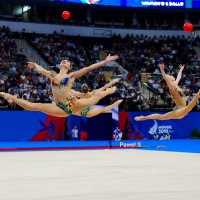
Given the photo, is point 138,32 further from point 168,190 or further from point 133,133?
point 168,190

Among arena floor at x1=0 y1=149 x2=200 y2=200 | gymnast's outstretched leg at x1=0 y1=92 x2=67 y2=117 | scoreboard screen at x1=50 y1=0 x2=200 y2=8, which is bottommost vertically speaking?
arena floor at x1=0 y1=149 x2=200 y2=200

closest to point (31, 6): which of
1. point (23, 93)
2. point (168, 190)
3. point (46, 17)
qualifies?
point (46, 17)

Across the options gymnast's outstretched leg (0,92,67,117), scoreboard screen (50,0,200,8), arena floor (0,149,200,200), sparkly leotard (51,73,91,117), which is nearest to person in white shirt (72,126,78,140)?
arena floor (0,149,200,200)

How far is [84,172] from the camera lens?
Result: 31.8 feet

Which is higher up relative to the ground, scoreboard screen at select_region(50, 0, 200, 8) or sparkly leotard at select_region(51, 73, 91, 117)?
scoreboard screen at select_region(50, 0, 200, 8)

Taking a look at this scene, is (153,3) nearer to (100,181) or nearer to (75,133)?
(75,133)

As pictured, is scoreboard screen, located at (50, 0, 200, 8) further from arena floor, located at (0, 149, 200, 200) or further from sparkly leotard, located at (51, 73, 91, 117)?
sparkly leotard, located at (51, 73, 91, 117)

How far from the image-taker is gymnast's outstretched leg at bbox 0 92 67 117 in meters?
9.09

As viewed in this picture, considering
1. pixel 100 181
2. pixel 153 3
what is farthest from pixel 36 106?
pixel 153 3

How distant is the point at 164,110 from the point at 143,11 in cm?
1434

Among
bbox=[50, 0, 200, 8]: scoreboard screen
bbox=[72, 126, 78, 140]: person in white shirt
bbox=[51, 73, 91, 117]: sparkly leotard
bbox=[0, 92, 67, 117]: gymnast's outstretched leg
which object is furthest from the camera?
bbox=[50, 0, 200, 8]: scoreboard screen

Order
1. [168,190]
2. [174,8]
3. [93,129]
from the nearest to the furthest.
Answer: [168,190] < [93,129] < [174,8]

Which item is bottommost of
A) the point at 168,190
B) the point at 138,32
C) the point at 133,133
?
the point at 133,133

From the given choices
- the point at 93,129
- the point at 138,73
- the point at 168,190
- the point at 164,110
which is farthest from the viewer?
the point at 138,73
